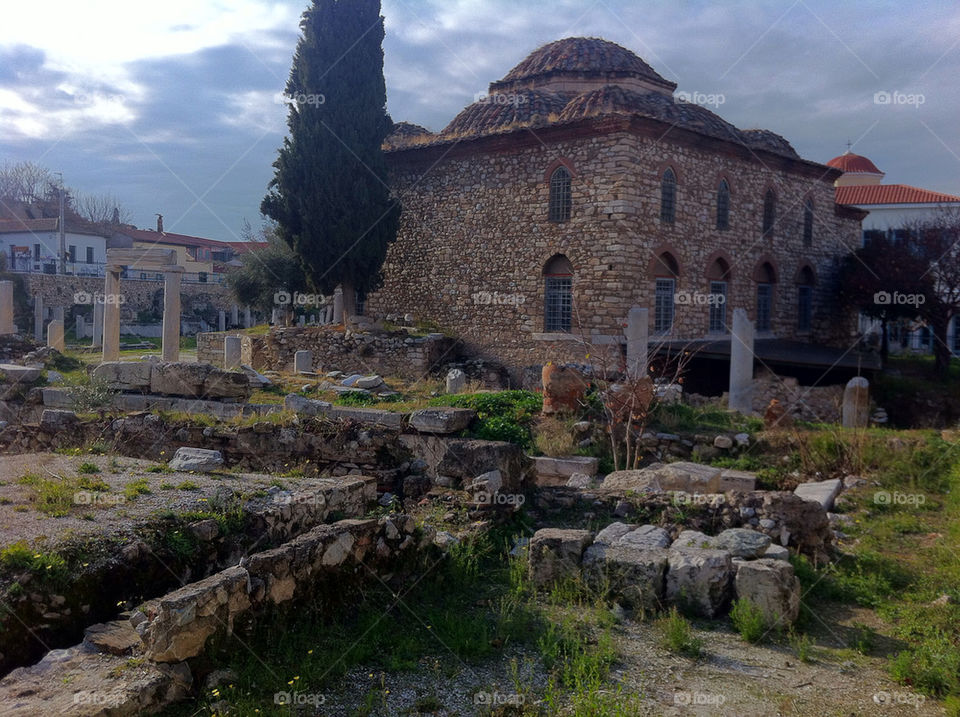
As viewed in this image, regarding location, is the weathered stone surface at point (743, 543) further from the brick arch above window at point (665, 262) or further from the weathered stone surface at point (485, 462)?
the brick arch above window at point (665, 262)

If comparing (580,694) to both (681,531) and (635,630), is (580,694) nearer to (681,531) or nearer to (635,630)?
(635,630)

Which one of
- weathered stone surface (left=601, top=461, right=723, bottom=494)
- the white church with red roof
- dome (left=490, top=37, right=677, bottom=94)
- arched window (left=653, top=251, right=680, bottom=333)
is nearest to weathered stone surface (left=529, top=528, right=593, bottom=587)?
weathered stone surface (left=601, top=461, right=723, bottom=494)

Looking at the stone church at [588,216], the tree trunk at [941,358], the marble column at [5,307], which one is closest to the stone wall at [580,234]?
the stone church at [588,216]

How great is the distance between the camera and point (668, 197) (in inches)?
778

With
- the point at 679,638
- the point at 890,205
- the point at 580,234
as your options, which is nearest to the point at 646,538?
the point at 679,638

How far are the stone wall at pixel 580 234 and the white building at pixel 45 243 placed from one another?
1129 inches

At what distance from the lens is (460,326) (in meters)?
21.8

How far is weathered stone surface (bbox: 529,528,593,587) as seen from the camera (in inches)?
235

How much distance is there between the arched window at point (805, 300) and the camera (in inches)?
1019

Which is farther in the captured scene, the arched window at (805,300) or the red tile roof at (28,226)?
the red tile roof at (28,226)

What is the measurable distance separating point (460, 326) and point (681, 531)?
15367 mm

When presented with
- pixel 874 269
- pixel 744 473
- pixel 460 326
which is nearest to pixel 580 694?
pixel 744 473

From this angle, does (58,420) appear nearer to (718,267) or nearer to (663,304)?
(663,304)

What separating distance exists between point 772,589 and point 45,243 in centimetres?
4981
